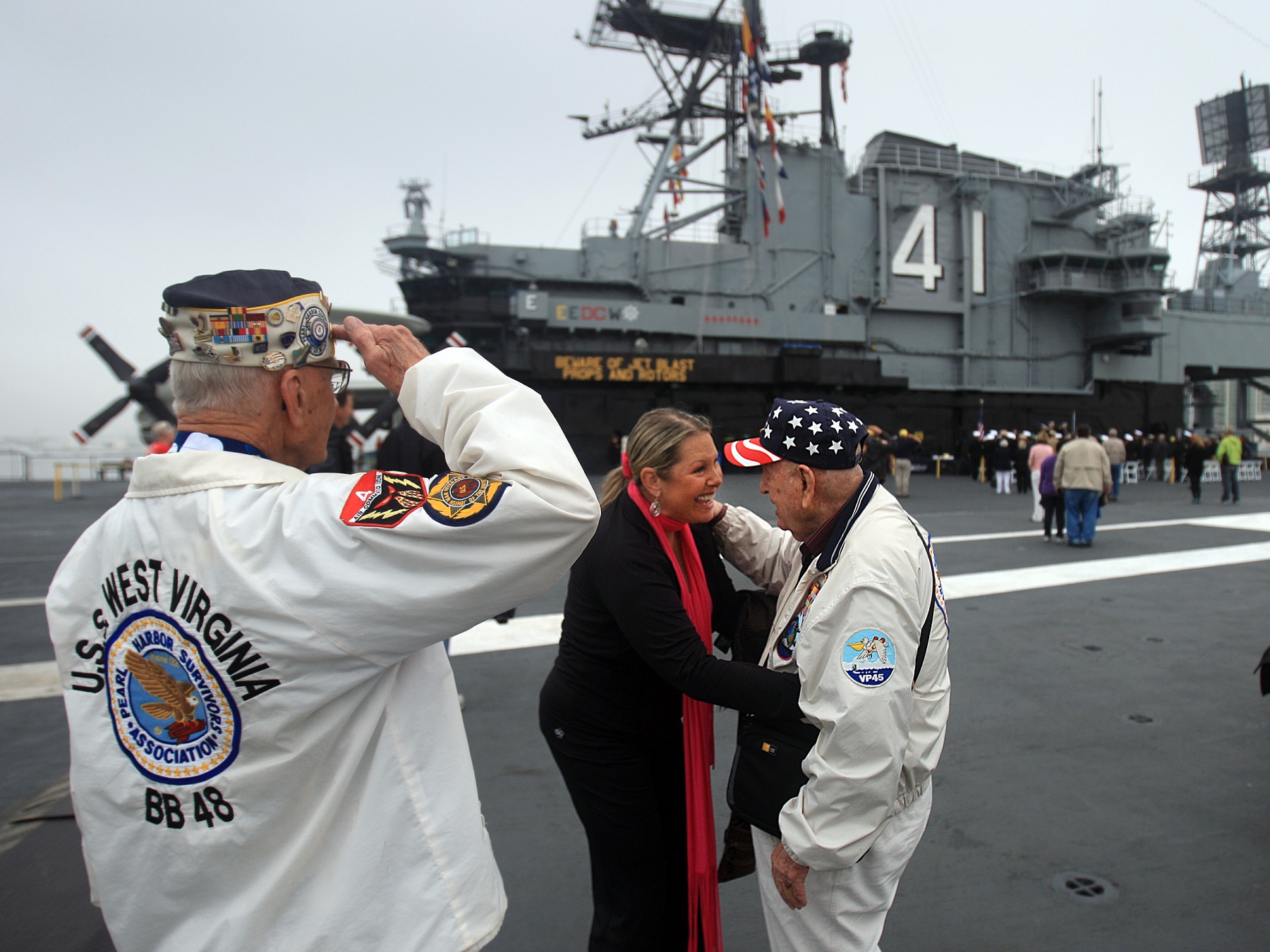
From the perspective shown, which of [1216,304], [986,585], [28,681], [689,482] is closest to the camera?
[689,482]

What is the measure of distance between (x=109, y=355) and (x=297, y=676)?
13731mm

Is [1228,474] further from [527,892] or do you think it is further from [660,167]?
A: [660,167]

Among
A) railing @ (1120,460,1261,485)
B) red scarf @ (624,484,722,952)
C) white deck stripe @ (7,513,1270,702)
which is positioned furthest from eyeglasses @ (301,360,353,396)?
railing @ (1120,460,1261,485)

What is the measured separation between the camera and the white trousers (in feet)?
5.66

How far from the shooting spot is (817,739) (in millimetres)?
1655

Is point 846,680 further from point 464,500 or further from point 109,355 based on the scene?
point 109,355

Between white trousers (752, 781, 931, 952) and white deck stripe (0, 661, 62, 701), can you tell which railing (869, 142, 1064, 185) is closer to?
white deck stripe (0, 661, 62, 701)

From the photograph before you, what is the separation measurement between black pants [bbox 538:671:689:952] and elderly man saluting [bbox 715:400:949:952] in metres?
0.34

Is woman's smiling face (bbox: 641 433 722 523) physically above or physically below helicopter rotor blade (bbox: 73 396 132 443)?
below

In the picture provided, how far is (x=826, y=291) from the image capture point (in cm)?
2675

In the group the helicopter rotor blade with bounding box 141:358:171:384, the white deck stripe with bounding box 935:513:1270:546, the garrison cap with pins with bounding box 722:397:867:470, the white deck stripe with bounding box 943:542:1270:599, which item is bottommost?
the white deck stripe with bounding box 943:542:1270:599

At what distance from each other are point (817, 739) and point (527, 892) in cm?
152

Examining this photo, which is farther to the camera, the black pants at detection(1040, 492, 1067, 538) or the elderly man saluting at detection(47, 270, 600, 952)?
the black pants at detection(1040, 492, 1067, 538)

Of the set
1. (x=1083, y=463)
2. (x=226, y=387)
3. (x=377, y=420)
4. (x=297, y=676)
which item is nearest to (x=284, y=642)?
(x=297, y=676)
